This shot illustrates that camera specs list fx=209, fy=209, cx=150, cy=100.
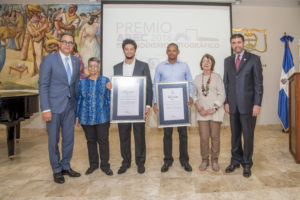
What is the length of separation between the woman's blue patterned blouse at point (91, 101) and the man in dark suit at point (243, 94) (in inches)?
62.2

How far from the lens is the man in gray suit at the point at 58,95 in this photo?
7.68 feet

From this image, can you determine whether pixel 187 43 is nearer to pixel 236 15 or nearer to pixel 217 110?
pixel 236 15

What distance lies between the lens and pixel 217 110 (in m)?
2.62

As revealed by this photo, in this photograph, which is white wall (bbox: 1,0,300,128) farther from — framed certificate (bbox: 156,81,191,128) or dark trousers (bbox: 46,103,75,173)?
dark trousers (bbox: 46,103,75,173)

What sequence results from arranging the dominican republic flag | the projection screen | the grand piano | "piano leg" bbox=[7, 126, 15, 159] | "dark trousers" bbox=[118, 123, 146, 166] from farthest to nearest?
the projection screen → the dominican republic flag → "piano leg" bbox=[7, 126, 15, 159] → the grand piano → "dark trousers" bbox=[118, 123, 146, 166]

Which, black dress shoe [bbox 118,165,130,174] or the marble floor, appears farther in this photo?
black dress shoe [bbox 118,165,130,174]

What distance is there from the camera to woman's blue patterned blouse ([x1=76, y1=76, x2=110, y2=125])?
2506 mm

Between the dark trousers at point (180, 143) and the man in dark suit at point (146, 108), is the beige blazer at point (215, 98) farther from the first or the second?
the man in dark suit at point (146, 108)

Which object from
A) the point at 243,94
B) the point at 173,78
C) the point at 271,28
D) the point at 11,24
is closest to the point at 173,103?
the point at 173,78

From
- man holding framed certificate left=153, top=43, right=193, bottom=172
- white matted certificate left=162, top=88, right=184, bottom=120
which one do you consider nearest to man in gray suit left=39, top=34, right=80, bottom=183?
man holding framed certificate left=153, top=43, right=193, bottom=172

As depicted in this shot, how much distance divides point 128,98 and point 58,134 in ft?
3.07

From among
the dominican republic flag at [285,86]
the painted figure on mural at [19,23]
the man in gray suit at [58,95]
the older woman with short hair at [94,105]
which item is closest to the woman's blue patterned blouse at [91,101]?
the older woman with short hair at [94,105]

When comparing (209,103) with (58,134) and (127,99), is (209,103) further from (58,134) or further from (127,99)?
(58,134)

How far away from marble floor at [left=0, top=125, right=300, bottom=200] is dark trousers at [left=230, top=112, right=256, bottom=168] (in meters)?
0.17
